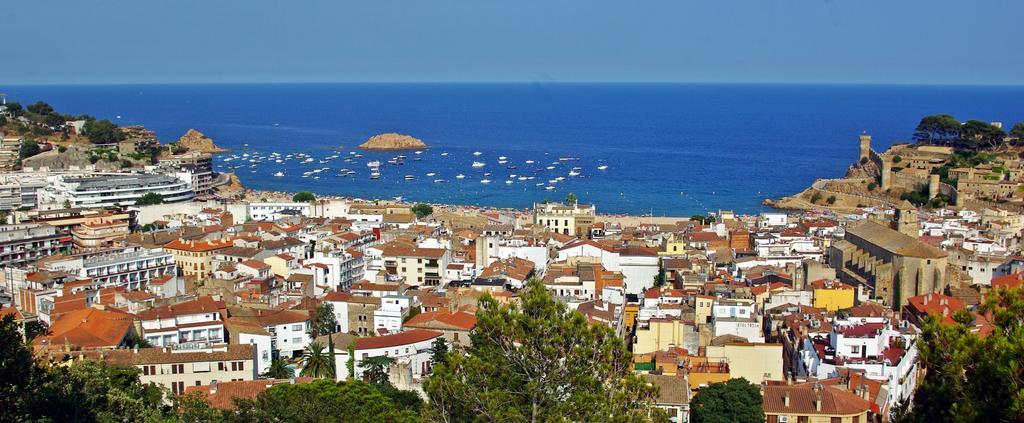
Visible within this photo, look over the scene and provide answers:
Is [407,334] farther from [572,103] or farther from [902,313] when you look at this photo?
[572,103]

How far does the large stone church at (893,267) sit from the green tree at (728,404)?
384 inches

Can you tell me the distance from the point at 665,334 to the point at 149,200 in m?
29.6

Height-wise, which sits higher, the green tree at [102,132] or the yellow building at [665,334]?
the green tree at [102,132]

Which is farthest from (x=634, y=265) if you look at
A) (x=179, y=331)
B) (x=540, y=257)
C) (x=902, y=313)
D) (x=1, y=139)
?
(x=1, y=139)

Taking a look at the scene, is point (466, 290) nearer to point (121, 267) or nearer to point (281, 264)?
point (281, 264)

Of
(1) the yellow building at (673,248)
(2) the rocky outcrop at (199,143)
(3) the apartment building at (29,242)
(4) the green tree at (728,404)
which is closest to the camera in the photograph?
(4) the green tree at (728,404)

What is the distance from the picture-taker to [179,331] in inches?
784

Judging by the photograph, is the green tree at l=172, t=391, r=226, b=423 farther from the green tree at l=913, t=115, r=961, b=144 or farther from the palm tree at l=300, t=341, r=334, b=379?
the green tree at l=913, t=115, r=961, b=144

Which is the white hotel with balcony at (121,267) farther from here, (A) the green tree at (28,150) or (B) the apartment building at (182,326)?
(A) the green tree at (28,150)

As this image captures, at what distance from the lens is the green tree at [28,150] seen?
5275 centimetres

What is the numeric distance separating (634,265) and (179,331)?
12.7 metres

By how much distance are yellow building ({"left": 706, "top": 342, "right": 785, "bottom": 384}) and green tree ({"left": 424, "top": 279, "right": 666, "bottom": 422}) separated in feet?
30.4

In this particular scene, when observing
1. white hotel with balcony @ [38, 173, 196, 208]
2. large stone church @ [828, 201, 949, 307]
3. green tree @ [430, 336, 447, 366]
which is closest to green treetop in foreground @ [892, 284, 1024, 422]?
green tree @ [430, 336, 447, 366]

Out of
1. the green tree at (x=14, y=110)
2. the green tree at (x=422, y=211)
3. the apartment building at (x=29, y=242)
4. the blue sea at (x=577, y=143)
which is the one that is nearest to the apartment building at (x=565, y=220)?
the green tree at (x=422, y=211)
